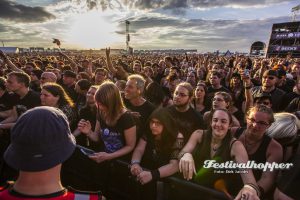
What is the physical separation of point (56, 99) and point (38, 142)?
3.44 metres

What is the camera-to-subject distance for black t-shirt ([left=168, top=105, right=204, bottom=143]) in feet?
12.7

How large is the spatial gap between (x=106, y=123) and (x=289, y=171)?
2374mm

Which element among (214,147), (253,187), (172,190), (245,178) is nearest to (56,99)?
(172,190)

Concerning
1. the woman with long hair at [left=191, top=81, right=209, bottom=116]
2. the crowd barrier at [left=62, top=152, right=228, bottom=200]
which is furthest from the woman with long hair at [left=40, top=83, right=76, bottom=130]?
the woman with long hair at [left=191, top=81, right=209, bottom=116]

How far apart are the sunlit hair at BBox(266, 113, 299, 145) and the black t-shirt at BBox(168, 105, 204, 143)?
3.85 ft

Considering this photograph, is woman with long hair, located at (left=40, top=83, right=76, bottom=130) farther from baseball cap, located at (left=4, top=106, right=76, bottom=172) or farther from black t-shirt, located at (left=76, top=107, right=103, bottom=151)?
baseball cap, located at (left=4, top=106, right=76, bottom=172)

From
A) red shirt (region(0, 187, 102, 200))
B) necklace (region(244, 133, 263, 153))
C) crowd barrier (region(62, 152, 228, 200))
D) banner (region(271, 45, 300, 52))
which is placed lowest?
crowd barrier (region(62, 152, 228, 200))

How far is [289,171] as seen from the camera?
2355mm

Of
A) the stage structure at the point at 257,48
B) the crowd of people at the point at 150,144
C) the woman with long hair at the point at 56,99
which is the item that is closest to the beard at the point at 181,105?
the crowd of people at the point at 150,144

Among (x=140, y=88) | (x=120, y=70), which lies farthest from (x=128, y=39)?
(x=140, y=88)

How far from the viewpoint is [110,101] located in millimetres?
3434

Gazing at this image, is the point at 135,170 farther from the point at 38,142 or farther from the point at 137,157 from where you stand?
the point at 38,142

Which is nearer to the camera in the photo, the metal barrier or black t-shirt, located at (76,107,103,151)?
the metal barrier

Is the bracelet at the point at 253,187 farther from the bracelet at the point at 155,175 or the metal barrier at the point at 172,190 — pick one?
the bracelet at the point at 155,175
